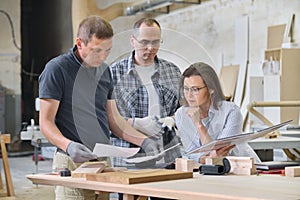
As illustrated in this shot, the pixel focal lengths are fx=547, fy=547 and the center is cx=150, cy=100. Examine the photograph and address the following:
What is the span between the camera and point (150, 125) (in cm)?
190

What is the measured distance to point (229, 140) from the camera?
6.37 ft

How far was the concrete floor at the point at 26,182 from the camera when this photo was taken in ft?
18.4

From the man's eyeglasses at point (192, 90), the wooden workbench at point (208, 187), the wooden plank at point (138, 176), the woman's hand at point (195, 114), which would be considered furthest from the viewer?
the woman's hand at point (195, 114)

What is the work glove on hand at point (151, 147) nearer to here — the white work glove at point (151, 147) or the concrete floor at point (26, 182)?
the white work glove at point (151, 147)

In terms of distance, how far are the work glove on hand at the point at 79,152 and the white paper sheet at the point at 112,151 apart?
40 millimetres

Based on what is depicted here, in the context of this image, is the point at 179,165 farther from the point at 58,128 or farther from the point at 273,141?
the point at 273,141

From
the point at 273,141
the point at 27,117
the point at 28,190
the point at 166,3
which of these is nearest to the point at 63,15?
the point at 27,117

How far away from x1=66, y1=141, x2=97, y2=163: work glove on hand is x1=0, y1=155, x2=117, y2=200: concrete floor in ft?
4.76

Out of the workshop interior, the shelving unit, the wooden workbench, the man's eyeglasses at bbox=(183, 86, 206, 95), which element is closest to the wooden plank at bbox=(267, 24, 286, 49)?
the workshop interior

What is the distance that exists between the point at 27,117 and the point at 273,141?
850cm

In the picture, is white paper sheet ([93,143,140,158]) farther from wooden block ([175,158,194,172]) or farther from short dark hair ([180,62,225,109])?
short dark hair ([180,62,225,109])

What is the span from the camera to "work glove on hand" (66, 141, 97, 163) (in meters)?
1.86

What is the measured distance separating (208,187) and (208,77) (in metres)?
0.64

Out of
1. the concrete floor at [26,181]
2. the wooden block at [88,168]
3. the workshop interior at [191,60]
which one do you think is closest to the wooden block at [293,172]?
the workshop interior at [191,60]
